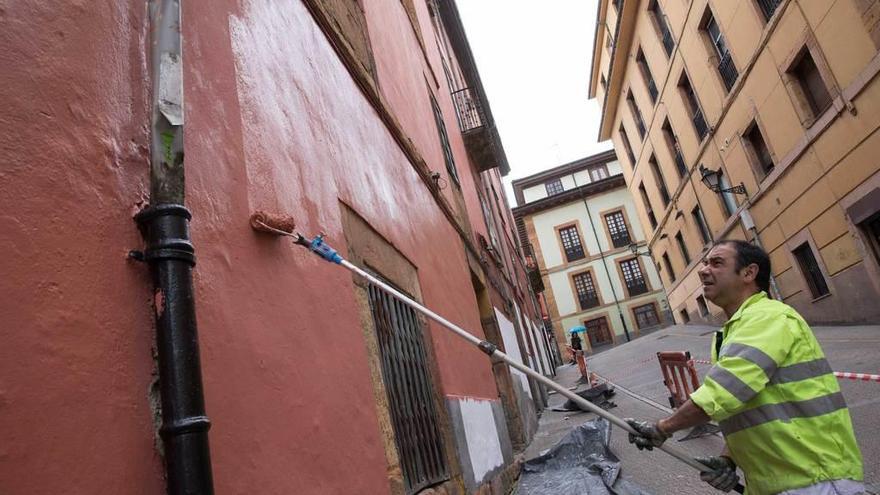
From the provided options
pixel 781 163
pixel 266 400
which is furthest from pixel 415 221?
pixel 781 163

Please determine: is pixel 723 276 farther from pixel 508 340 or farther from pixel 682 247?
pixel 682 247

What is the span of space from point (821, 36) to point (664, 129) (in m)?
9.91

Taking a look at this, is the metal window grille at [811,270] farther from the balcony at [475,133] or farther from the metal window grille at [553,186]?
the metal window grille at [553,186]

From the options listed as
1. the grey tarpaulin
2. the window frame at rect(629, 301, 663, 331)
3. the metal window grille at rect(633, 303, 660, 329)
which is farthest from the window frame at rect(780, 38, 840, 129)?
the metal window grille at rect(633, 303, 660, 329)

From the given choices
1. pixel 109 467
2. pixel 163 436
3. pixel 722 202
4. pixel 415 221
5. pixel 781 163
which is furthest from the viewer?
pixel 722 202

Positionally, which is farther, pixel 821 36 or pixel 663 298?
pixel 663 298

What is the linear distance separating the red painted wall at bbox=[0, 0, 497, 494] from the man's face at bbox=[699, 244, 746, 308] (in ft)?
5.34

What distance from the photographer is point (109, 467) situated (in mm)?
1204

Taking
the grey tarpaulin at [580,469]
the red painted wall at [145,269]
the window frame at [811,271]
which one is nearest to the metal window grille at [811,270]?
the window frame at [811,271]

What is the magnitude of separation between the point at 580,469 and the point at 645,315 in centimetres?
3418

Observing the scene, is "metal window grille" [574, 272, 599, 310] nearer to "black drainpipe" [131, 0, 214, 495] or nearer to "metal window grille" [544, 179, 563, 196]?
"metal window grille" [544, 179, 563, 196]

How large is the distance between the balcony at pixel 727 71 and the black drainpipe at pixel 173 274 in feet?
47.5

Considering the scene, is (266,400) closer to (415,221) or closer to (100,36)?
(100,36)

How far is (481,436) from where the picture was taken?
15.6 feet
